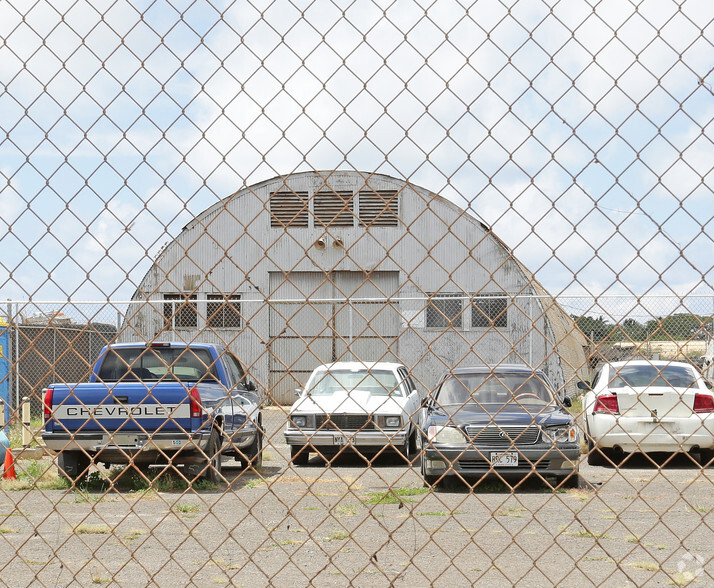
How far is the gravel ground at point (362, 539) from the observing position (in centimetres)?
500

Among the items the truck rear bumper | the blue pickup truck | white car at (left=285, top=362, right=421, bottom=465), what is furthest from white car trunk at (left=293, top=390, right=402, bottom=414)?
the truck rear bumper

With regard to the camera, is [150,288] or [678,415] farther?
[150,288]

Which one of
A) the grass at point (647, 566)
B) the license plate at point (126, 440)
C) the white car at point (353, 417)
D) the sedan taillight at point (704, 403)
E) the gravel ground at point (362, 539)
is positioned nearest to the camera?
the gravel ground at point (362, 539)

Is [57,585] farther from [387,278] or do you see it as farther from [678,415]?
[387,278]

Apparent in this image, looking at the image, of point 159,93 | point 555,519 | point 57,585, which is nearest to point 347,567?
point 57,585

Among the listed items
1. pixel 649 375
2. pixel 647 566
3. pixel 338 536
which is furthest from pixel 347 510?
pixel 649 375

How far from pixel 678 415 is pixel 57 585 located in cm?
917

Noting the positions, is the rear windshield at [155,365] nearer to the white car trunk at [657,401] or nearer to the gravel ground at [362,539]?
the gravel ground at [362,539]

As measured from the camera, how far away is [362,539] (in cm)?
752

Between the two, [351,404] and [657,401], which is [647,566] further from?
[351,404]

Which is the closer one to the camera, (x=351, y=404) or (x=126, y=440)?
(x=126, y=440)

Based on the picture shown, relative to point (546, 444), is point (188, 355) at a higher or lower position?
higher

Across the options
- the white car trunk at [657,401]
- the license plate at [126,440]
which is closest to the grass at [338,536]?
the license plate at [126,440]

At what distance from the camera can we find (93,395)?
9.58 meters
